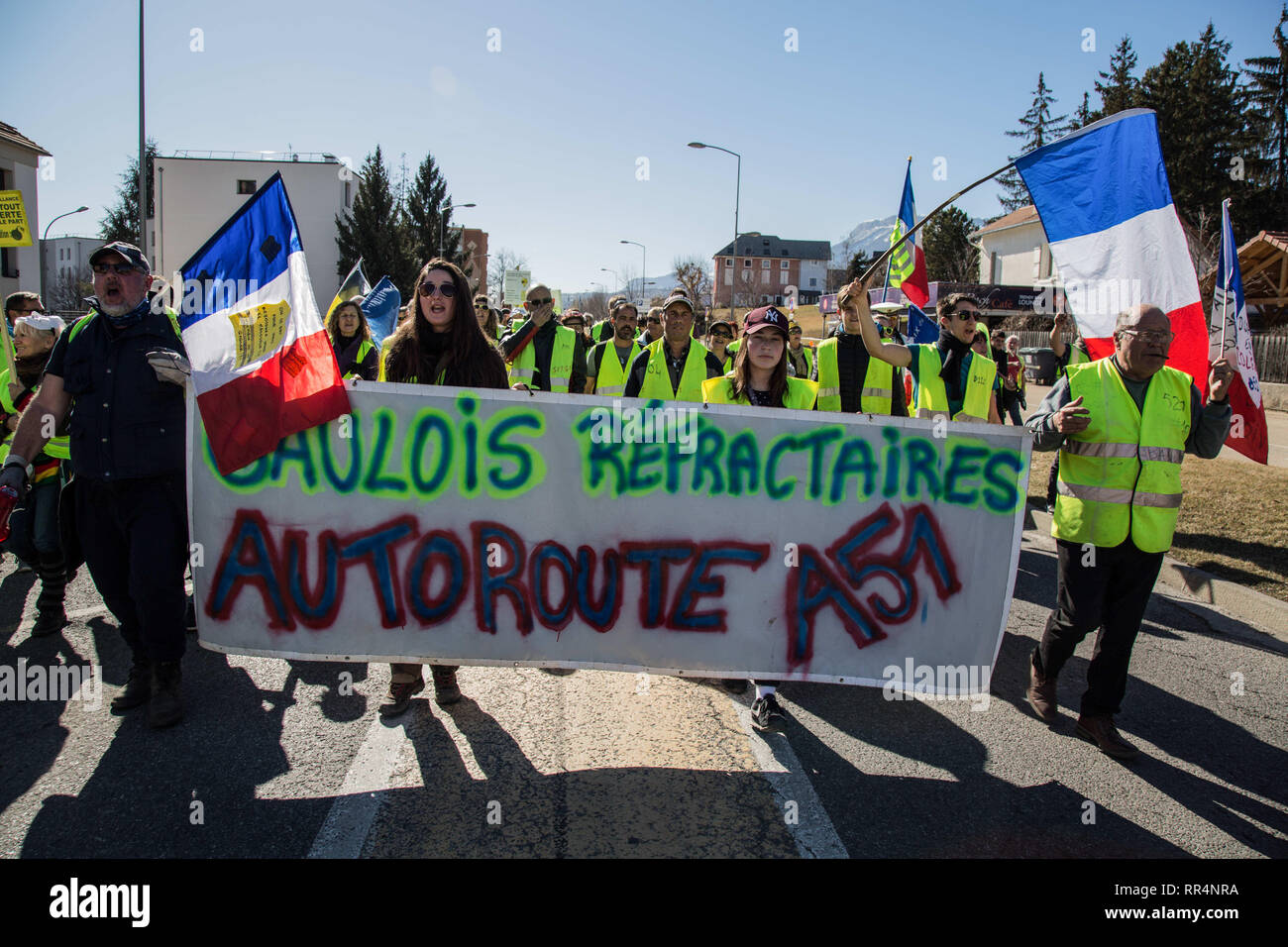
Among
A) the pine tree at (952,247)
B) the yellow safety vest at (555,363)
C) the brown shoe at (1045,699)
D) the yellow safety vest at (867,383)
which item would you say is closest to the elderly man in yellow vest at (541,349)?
the yellow safety vest at (555,363)

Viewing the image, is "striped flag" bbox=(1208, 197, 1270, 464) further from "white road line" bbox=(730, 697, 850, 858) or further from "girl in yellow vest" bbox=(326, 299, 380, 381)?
"girl in yellow vest" bbox=(326, 299, 380, 381)

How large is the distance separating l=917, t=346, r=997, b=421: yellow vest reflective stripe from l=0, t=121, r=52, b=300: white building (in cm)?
3906

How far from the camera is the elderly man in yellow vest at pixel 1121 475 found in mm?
3906

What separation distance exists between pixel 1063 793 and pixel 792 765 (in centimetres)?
112

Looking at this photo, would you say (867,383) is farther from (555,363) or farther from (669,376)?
(555,363)

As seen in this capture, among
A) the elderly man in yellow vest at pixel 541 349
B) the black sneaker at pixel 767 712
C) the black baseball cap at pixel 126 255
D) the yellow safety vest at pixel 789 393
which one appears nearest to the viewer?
the black baseball cap at pixel 126 255

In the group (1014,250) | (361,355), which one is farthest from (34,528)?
(1014,250)

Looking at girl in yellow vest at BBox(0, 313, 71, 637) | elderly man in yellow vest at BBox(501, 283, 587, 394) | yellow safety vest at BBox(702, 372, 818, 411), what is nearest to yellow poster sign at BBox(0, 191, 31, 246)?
girl in yellow vest at BBox(0, 313, 71, 637)

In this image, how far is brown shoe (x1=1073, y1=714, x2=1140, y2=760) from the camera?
3.81 metres

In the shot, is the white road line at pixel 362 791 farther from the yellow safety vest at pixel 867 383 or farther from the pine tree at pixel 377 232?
the pine tree at pixel 377 232

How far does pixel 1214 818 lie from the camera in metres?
3.34

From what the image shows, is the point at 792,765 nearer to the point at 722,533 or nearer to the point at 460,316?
the point at 722,533

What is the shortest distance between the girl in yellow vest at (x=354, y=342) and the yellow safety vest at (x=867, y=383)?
3.82 meters
